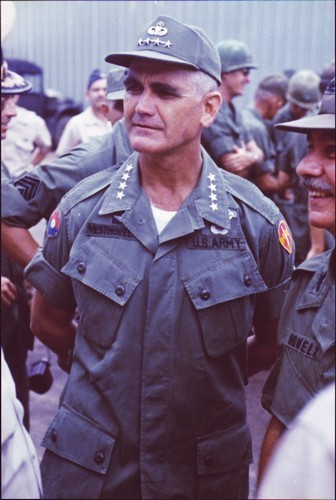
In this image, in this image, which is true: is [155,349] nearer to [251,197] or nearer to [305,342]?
[305,342]

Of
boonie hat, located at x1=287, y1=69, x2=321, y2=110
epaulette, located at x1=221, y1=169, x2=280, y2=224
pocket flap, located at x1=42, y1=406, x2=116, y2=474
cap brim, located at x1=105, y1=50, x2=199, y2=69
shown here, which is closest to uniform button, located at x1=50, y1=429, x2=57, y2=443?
pocket flap, located at x1=42, y1=406, x2=116, y2=474

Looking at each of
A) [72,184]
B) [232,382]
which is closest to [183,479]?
[232,382]

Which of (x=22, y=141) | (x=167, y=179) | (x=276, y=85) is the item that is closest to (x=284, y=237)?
(x=167, y=179)

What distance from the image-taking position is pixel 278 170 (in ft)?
20.5

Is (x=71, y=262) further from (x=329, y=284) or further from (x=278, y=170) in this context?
(x=278, y=170)

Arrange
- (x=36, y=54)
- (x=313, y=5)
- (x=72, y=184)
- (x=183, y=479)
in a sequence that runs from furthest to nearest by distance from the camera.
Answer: (x=36, y=54), (x=313, y=5), (x=72, y=184), (x=183, y=479)

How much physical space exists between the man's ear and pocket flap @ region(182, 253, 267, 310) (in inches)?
19.2

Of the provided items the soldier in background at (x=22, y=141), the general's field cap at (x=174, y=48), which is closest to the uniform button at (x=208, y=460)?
the general's field cap at (x=174, y=48)

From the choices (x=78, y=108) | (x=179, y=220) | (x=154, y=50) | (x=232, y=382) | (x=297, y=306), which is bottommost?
(x=78, y=108)

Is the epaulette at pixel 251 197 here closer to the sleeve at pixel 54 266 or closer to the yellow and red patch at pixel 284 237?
the yellow and red patch at pixel 284 237

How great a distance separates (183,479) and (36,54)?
1225 cm

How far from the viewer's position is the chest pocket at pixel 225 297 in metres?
2.37

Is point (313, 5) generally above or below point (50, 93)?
above

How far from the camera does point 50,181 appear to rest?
10.5 ft
